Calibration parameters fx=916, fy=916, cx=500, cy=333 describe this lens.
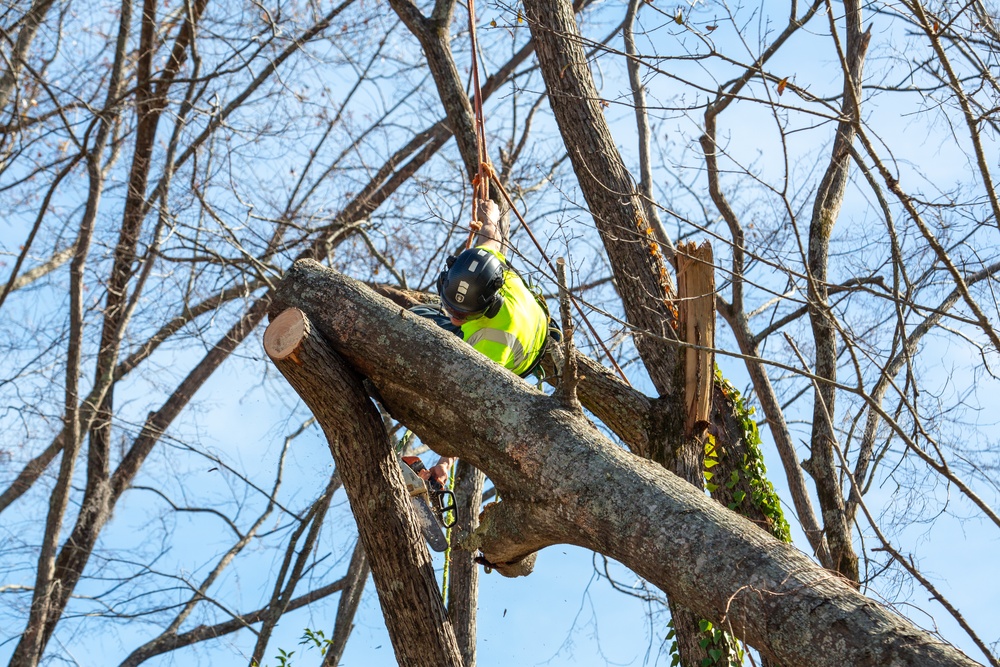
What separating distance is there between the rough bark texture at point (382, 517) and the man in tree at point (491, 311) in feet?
2.56

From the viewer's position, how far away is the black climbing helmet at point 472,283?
13.6ft

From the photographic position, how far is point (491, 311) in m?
4.29

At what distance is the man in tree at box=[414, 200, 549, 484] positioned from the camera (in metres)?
4.16

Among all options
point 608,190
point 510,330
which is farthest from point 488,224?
point 510,330

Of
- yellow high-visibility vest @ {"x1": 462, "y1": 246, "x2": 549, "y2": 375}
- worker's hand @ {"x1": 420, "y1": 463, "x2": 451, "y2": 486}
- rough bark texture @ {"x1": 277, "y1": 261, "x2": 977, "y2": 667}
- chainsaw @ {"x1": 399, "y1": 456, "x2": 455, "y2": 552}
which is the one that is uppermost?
yellow high-visibility vest @ {"x1": 462, "y1": 246, "x2": 549, "y2": 375}

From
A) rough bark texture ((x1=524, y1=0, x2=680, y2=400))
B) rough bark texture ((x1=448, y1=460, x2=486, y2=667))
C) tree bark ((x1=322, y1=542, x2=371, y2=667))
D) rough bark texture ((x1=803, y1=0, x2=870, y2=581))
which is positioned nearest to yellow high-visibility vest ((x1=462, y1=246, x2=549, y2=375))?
rough bark texture ((x1=524, y1=0, x2=680, y2=400))

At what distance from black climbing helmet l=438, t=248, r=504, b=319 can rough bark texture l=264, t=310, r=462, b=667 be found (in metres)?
0.82

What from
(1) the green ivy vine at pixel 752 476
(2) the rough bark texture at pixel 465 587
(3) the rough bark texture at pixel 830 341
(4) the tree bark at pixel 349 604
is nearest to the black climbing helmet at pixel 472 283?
(1) the green ivy vine at pixel 752 476

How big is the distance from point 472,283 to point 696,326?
1.01 meters

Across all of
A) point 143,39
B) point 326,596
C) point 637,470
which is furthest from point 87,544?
point 637,470

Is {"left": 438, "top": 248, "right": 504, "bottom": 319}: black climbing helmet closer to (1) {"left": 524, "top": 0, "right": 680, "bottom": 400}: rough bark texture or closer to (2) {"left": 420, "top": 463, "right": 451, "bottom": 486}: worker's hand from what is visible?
(1) {"left": 524, "top": 0, "right": 680, "bottom": 400}: rough bark texture

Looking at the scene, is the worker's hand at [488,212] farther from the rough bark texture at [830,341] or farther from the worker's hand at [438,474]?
the rough bark texture at [830,341]

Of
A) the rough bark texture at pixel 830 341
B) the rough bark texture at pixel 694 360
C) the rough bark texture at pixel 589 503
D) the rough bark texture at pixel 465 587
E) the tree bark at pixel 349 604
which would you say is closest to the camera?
the rough bark texture at pixel 589 503

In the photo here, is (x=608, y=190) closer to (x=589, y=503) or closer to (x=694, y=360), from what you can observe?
(x=694, y=360)
